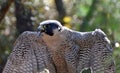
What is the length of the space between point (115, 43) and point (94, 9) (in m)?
1.42

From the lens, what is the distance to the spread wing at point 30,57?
6273 mm

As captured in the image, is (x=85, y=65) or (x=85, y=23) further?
(x=85, y=23)

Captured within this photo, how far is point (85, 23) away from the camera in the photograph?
7473 millimetres

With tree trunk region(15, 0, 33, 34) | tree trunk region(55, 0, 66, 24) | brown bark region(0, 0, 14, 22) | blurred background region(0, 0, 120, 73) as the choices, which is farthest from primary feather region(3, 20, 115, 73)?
tree trunk region(55, 0, 66, 24)

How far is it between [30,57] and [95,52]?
788 millimetres

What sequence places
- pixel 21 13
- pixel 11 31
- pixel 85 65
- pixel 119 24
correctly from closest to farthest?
pixel 85 65 < pixel 119 24 < pixel 21 13 < pixel 11 31

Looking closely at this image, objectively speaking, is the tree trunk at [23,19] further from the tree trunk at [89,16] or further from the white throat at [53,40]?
the white throat at [53,40]

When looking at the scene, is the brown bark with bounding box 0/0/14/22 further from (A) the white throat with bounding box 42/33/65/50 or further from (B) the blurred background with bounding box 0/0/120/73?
(A) the white throat with bounding box 42/33/65/50

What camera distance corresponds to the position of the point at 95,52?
611cm

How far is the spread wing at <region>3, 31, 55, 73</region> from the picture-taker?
627 cm

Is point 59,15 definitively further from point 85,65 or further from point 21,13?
point 85,65

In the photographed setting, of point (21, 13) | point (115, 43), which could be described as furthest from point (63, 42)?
point (21, 13)

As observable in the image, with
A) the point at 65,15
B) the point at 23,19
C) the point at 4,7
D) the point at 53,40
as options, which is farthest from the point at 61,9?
the point at 53,40

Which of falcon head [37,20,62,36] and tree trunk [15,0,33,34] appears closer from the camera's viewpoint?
falcon head [37,20,62,36]
